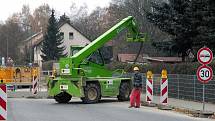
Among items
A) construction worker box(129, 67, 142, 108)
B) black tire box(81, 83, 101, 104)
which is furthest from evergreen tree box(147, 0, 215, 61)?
construction worker box(129, 67, 142, 108)

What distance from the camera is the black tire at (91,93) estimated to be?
82.9 feet

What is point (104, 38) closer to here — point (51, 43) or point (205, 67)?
point (205, 67)

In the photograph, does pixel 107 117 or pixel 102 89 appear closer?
pixel 107 117

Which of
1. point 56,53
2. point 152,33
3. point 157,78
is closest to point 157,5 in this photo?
point 157,78

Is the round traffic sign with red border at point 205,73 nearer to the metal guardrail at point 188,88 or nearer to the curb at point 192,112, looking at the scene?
the curb at point 192,112

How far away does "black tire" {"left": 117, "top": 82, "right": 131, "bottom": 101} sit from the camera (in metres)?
27.3

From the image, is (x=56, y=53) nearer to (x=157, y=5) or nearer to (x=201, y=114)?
(x=157, y=5)

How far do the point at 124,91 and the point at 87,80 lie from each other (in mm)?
2795

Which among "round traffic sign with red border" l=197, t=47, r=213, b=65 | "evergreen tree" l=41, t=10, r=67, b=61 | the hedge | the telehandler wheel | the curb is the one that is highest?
"evergreen tree" l=41, t=10, r=67, b=61

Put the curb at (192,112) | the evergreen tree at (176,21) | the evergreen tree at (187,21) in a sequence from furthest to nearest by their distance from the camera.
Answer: the evergreen tree at (176,21) → the evergreen tree at (187,21) → the curb at (192,112)

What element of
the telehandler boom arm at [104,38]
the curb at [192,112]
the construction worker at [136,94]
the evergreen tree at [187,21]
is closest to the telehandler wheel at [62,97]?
the telehandler boom arm at [104,38]

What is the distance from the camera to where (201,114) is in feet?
63.2

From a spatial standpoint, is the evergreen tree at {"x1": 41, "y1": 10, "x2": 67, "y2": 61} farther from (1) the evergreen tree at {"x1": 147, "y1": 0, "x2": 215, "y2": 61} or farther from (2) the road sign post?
(2) the road sign post

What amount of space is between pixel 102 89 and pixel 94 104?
1.42 meters
